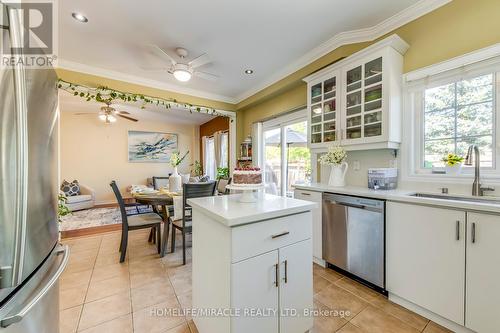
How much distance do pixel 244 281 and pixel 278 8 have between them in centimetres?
238

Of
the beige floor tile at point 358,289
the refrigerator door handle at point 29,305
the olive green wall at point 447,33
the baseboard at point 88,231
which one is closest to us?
the refrigerator door handle at point 29,305

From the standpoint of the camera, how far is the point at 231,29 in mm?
2348

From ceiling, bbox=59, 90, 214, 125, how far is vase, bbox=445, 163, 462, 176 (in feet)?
14.8

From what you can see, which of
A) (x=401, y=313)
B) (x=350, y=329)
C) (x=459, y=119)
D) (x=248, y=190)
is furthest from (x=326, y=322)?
(x=459, y=119)

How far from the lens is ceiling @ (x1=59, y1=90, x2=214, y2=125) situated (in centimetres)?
494

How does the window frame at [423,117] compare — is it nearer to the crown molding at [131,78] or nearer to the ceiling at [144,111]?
the crown molding at [131,78]

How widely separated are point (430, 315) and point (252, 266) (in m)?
1.56

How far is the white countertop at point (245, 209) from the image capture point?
42.6 inches

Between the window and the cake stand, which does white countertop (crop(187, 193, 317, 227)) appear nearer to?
the cake stand

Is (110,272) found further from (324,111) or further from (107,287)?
(324,111)

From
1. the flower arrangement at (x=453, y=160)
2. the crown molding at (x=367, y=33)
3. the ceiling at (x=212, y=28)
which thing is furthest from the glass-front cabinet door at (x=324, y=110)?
the flower arrangement at (x=453, y=160)

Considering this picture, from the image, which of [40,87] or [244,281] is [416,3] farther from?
[40,87]

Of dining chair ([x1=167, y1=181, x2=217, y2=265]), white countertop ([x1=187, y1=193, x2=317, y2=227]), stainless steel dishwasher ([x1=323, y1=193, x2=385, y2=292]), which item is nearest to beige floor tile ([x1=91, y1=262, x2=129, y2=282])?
dining chair ([x1=167, y1=181, x2=217, y2=265])

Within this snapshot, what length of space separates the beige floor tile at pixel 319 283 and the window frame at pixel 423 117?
1366 millimetres
